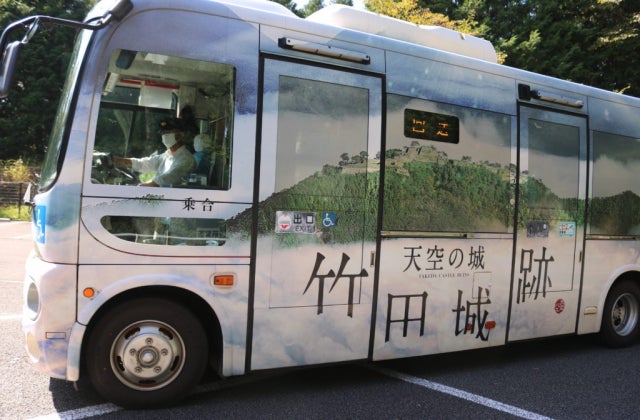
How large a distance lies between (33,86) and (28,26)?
23944 millimetres

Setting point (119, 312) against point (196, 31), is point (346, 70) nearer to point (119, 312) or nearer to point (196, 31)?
point (196, 31)

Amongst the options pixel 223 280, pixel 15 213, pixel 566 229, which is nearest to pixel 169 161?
pixel 223 280

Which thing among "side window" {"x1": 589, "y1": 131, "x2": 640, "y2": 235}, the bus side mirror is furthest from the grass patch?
"side window" {"x1": 589, "y1": 131, "x2": 640, "y2": 235}

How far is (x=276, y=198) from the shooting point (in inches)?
159

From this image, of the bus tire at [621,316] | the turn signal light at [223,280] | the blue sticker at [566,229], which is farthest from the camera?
the bus tire at [621,316]

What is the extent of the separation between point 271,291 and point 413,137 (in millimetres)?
1876

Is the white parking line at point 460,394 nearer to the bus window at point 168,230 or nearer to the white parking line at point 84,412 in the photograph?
the bus window at point 168,230

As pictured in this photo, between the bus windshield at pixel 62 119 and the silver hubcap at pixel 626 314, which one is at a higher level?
the bus windshield at pixel 62 119

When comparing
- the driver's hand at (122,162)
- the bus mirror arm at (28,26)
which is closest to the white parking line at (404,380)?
the driver's hand at (122,162)

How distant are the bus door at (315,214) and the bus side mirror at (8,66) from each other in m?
1.65

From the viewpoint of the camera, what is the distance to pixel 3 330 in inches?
221

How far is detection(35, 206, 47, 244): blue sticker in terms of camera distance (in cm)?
352

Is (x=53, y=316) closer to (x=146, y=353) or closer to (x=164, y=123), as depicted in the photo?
(x=146, y=353)

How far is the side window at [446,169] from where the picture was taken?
459 centimetres
